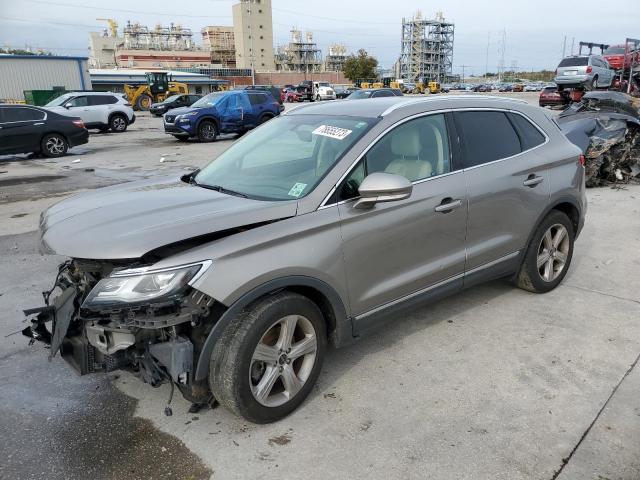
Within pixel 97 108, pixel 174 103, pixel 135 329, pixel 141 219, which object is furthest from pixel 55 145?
pixel 174 103

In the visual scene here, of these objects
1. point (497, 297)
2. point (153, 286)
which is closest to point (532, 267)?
point (497, 297)

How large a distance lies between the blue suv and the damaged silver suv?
14202 millimetres

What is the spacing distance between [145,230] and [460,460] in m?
1.96

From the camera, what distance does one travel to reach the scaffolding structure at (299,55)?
5901 inches

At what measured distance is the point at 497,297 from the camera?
4.62 metres

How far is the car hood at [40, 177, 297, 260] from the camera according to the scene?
8.40 ft

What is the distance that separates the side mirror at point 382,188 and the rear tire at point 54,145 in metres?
14.0

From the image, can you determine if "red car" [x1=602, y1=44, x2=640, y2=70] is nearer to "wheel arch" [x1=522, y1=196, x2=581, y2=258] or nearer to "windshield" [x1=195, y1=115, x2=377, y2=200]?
"wheel arch" [x1=522, y1=196, x2=581, y2=258]

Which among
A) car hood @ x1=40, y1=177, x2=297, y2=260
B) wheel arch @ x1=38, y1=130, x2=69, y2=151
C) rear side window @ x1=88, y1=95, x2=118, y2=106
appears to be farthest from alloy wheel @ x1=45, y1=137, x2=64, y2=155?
car hood @ x1=40, y1=177, x2=297, y2=260

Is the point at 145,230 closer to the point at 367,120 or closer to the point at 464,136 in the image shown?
the point at 367,120

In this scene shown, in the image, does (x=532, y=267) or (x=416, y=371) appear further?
(x=532, y=267)

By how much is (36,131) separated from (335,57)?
152869mm

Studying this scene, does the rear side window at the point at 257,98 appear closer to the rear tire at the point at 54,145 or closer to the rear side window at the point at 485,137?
the rear tire at the point at 54,145

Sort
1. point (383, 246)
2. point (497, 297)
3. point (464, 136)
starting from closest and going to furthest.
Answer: point (383, 246), point (464, 136), point (497, 297)
